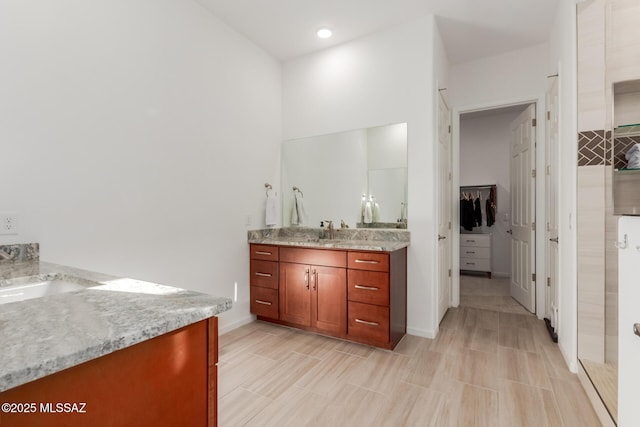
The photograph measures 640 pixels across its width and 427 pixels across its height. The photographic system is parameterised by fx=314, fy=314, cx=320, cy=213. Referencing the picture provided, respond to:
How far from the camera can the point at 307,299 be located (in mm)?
2863

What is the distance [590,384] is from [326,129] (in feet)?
9.55

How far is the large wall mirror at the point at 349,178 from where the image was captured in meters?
3.04

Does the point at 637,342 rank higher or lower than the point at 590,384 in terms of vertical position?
higher

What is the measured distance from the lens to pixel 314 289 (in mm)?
2828

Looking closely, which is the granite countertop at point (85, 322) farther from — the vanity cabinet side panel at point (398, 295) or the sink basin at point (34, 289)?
the vanity cabinet side panel at point (398, 295)

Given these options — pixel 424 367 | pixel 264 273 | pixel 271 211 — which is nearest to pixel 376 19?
pixel 271 211

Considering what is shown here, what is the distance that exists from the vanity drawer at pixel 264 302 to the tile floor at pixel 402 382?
21 centimetres

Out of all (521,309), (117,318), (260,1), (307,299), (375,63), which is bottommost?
(521,309)

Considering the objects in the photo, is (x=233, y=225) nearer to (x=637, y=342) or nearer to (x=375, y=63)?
(x=375, y=63)

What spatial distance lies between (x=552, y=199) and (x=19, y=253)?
4097mm

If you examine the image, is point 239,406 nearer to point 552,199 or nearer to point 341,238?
point 341,238

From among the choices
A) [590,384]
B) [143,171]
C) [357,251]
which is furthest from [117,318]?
[590,384]

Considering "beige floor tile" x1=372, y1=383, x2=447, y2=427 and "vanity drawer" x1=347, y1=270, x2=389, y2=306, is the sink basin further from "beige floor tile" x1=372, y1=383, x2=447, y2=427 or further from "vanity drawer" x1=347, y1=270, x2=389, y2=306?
"vanity drawer" x1=347, y1=270, x2=389, y2=306

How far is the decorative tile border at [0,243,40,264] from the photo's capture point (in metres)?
1.60
